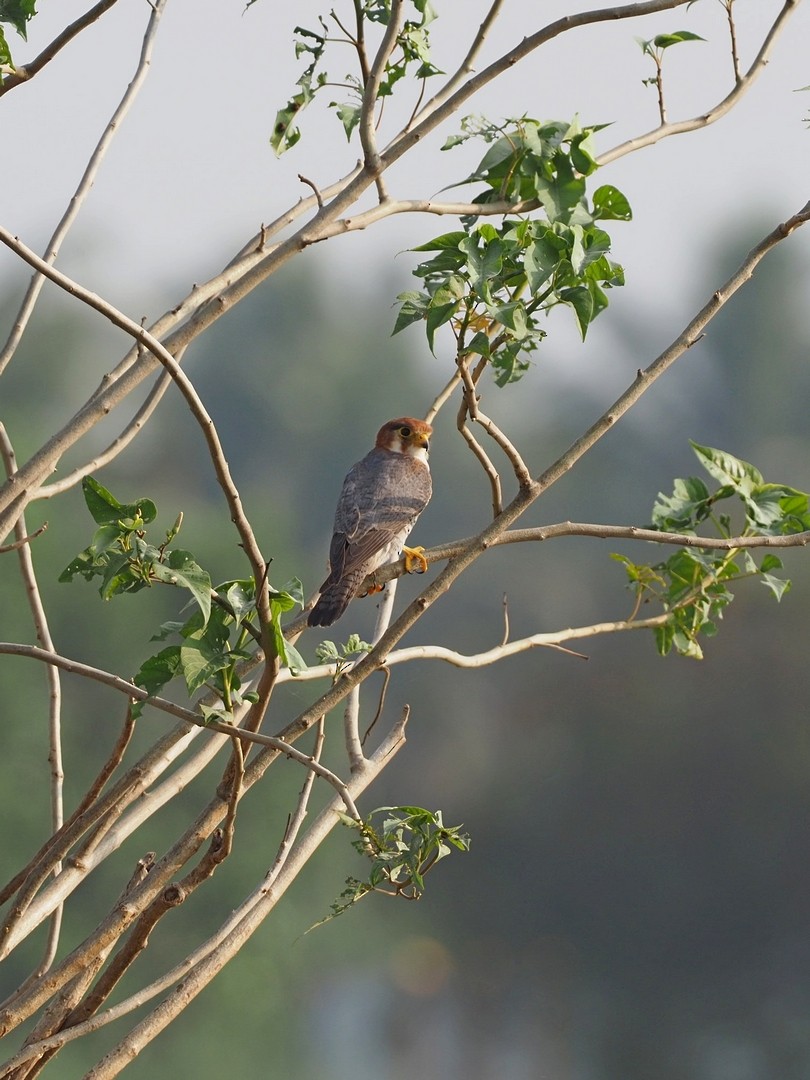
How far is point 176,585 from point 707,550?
1159mm

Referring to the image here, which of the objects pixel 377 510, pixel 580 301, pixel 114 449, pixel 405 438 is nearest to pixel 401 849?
pixel 580 301

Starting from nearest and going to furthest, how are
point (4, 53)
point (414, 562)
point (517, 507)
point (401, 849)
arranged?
1. point (401, 849)
2. point (517, 507)
3. point (4, 53)
4. point (414, 562)

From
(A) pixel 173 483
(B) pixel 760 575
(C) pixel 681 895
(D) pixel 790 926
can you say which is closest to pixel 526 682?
(C) pixel 681 895

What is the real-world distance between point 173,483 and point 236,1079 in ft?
28.8

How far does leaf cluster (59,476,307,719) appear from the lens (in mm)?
1341

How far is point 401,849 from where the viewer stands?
1.43m

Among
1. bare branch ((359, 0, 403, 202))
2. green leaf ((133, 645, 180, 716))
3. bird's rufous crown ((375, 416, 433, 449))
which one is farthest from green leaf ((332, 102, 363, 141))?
bird's rufous crown ((375, 416, 433, 449))

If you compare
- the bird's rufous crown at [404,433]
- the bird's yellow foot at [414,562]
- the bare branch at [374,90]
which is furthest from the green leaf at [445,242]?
the bird's rufous crown at [404,433]

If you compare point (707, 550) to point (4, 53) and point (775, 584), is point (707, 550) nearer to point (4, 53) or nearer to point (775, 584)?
Result: point (775, 584)

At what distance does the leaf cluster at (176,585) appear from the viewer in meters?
1.34

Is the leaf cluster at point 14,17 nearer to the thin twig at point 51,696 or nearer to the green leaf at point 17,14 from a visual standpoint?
the green leaf at point 17,14

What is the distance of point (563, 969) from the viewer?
1675cm

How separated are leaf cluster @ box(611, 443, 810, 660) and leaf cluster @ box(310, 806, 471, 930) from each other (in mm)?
783

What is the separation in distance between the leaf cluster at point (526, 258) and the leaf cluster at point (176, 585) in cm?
39
